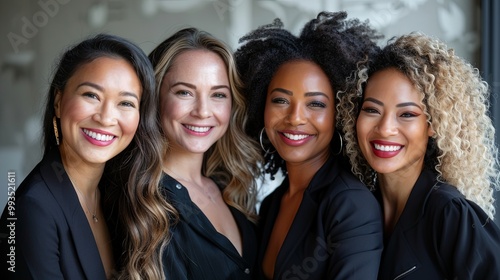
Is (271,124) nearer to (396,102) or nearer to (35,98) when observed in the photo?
(396,102)

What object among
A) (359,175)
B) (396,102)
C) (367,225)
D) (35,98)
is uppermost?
(35,98)

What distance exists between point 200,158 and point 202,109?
0.30 m

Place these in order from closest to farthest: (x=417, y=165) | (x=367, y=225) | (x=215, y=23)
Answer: (x=367, y=225) → (x=417, y=165) → (x=215, y=23)

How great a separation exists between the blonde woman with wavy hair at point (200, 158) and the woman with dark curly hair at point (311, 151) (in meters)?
0.10

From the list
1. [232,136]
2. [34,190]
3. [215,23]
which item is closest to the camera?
[34,190]

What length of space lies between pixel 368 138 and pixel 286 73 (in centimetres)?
45

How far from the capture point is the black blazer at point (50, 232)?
181 centimetres

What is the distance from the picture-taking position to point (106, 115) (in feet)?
6.51

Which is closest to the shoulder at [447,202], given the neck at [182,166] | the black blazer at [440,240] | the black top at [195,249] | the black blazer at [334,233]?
the black blazer at [440,240]

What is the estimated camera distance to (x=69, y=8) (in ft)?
17.0

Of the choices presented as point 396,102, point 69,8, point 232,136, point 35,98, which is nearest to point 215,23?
point 69,8

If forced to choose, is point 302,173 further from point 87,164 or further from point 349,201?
point 87,164

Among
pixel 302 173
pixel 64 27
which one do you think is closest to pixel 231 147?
pixel 302 173

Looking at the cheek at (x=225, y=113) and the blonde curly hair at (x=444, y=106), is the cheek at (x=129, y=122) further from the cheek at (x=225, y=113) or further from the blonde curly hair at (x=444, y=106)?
the blonde curly hair at (x=444, y=106)
